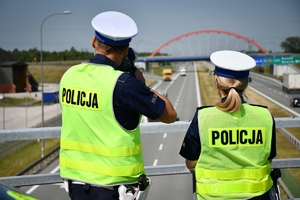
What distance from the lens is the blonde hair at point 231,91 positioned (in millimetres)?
3145

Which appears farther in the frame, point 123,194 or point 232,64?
point 232,64

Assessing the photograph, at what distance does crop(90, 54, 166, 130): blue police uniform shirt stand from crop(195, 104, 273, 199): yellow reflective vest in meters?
0.39

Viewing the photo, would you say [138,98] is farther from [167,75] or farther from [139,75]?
[167,75]

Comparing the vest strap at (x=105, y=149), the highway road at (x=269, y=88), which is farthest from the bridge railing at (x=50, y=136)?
the highway road at (x=269, y=88)

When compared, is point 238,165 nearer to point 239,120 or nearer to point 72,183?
point 239,120

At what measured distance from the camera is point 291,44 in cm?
10725

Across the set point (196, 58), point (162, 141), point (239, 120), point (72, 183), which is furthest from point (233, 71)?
point (196, 58)

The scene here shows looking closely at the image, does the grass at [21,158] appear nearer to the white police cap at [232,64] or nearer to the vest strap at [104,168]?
the vest strap at [104,168]

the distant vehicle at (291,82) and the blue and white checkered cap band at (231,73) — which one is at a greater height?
the blue and white checkered cap band at (231,73)

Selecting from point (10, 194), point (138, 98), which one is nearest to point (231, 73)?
point (138, 98)

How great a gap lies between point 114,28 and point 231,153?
1101mm

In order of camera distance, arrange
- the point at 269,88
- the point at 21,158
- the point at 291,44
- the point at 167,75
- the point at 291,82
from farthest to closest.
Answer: the point at 167,75 < the point at 291,44 < the point at 269,88 < the point at 291,82 < the point at 21,158

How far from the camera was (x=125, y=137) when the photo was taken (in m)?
3.00

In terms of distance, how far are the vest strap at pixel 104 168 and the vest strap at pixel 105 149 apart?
0.25 feet
